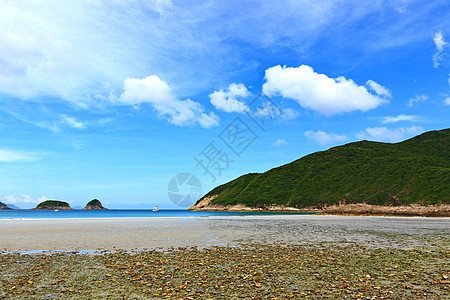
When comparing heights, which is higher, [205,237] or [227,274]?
[205,237]

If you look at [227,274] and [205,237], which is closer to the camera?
[227,274]

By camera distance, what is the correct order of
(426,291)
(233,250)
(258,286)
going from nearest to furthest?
(426,291), (258,286), (233,250)

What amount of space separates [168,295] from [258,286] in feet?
12.7

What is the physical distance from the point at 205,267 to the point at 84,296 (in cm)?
683

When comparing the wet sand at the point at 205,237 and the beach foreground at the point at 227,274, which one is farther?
the wet sand at the point at 205,237

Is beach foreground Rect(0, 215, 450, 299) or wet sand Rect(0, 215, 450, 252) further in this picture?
wet sand Rect(0, 215, 450, 252)

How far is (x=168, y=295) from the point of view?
467 inches

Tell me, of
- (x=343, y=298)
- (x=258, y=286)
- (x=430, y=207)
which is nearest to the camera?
(x=343, y=298)

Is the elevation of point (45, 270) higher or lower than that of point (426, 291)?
higher

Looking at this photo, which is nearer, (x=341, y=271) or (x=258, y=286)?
(x=258, y=286)

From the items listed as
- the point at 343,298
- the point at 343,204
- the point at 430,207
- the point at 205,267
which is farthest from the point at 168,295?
the point at 343,204

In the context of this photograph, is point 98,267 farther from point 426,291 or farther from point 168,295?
point 426,291

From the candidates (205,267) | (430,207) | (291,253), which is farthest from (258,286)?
(430,207)

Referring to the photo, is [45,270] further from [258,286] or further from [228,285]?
[258,286]
